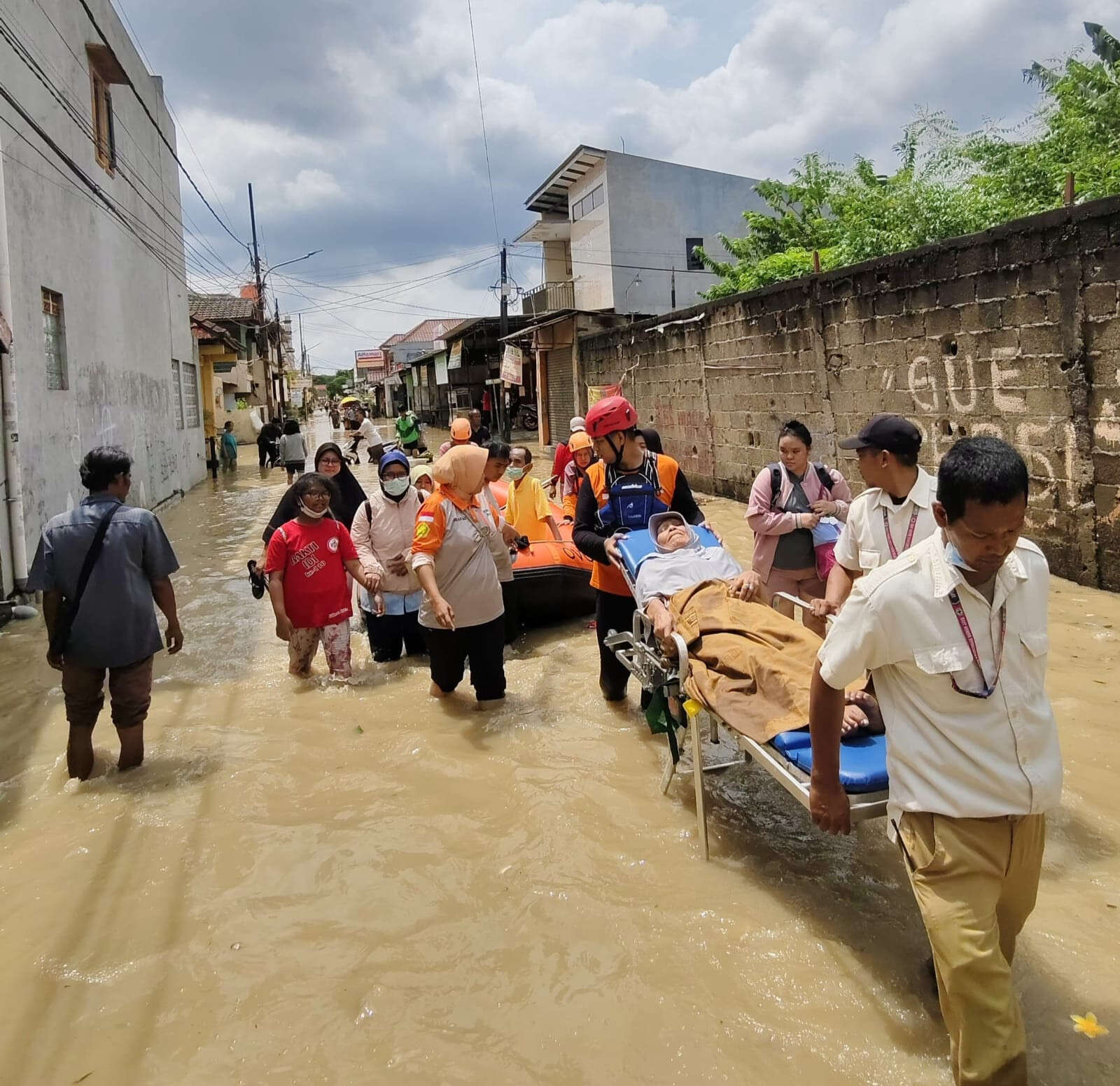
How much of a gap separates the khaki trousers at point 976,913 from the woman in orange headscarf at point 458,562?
2.82m

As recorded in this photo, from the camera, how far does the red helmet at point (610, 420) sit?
427 cm

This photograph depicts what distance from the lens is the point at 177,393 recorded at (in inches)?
712

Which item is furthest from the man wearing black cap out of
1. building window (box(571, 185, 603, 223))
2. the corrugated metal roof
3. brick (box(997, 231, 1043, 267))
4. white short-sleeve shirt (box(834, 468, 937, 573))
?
the corrugated metal roof

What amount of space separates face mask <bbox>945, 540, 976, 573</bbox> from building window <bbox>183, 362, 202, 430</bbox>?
19.7m

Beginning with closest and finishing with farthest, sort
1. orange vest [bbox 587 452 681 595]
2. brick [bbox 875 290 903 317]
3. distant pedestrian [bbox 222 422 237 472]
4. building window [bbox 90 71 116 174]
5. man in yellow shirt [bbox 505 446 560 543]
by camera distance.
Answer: orange vest [bbox 587 452 681 595] < man in yellow shirt [bbox 505 446 560 543] < brick [bbox 875 290 903 317] < building window [bbox 90 71 116 174] < distant pedestrian [bbox 222 422 237 472]

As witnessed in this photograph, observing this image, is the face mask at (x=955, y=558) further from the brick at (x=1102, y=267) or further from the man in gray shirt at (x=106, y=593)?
the brick at (x=1102, y=267)

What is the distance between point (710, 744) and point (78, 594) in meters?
3.25

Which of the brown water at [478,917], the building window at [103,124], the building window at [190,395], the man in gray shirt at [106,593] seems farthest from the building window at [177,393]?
the man in gray shirt at [106,593]

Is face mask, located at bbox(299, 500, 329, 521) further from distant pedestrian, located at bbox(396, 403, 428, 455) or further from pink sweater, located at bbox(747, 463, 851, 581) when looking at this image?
distant pedestrian, located at bbox(396, 403, 428, 455)

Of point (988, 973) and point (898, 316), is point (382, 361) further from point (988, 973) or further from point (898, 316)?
point (988, 973)

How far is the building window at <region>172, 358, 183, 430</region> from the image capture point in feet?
57.4

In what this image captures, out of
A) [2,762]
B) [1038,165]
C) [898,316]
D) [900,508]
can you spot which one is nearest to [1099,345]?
[898,316]

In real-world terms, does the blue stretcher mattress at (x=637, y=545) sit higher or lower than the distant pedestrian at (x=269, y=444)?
lower

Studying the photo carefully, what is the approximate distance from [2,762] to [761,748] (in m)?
4.35
